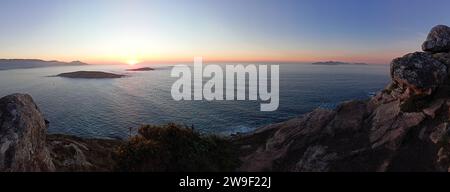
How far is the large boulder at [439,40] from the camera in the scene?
115 feet

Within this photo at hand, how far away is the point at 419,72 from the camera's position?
1243 inches

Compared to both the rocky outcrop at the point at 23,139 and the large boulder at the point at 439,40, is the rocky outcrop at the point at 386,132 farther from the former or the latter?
the rocky outcrop at the point at 23,139

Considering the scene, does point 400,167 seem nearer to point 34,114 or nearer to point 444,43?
point 444,43

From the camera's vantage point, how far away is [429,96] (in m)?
30.7

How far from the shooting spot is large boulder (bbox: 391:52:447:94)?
102ft

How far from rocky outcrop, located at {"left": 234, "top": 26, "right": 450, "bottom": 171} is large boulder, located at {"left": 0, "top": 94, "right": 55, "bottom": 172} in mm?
15921

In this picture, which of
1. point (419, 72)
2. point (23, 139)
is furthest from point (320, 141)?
point (23, 139)

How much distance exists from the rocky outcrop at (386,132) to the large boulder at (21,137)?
15.9m

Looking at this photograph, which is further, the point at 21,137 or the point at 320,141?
the point at 320,141

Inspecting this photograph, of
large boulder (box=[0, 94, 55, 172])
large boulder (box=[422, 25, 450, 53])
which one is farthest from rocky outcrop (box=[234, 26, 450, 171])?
large boulder (box=[0, 94, 55, 172])

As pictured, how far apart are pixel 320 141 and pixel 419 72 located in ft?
38.5

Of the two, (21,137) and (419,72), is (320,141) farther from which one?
(21,137)

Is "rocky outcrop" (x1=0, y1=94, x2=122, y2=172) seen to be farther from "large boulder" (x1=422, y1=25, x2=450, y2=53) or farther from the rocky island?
"large boulder" (x1=422, y1=25, x2=450, y2=53)
